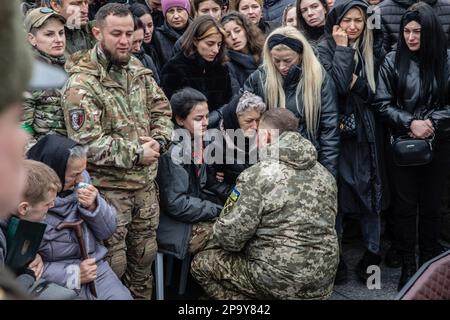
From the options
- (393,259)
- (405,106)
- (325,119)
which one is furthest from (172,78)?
(393,259)

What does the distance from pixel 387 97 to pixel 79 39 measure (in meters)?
2.08

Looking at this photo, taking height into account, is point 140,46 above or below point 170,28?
below

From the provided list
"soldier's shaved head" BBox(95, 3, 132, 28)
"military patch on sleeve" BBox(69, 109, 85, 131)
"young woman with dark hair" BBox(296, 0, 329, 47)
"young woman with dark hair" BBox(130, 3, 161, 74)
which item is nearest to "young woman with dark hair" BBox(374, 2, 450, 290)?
"young woman with dark hair" BBox(296, 0, 329, 47)

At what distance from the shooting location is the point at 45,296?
280 cm

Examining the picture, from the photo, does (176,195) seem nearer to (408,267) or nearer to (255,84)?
(255,84)

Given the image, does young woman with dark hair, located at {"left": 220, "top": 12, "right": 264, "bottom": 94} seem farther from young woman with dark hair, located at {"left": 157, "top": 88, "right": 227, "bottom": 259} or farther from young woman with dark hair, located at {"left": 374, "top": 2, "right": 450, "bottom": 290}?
young woman with dark hair, located at {"left": 374, "top": 2, "right": 450, "bottom": 290}

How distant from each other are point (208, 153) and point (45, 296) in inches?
71.4

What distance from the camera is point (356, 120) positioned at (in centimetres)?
465

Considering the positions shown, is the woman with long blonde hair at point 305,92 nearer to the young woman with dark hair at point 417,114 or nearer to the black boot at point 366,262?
the young woman with dark hair at point 417,114

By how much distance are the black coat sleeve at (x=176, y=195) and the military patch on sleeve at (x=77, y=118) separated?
0.70m

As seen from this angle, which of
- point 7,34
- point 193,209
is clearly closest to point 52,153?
point 193,209

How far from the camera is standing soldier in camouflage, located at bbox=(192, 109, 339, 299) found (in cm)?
361
